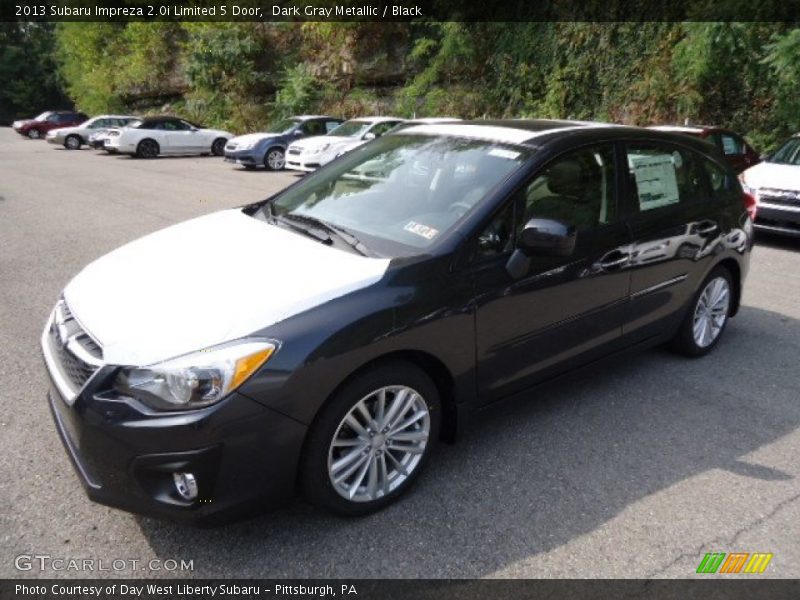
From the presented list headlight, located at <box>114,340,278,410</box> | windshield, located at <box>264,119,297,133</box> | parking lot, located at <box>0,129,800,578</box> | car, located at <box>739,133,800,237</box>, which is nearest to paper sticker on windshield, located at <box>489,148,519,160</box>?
parking lot, located at <box>0,129,800,578</box>

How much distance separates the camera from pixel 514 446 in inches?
137

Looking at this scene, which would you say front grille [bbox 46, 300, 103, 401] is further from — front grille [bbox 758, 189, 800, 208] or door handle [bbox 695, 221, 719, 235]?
front grille [bbox 758, 189, 800, 208]

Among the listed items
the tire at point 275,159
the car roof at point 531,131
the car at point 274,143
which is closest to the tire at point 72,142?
the car at point 274,143

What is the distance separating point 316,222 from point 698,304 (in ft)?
9.09

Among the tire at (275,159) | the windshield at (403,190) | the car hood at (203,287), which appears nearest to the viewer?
the car hood at (203,287)

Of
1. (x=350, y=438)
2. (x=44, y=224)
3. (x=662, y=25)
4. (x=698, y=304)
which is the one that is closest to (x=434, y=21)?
(x=662, y=25)

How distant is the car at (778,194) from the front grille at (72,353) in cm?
820

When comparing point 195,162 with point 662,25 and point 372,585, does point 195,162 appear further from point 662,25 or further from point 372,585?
point 372,585

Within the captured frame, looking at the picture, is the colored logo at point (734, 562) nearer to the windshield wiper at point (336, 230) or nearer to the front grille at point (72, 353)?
the windshield wiper at point (336, 230)

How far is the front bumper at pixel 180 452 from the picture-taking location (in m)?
2.37

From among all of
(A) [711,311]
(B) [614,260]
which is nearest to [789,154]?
(A) [711,311]

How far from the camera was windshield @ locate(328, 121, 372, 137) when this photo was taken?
17125 mm

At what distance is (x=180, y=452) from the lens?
2.36 metres

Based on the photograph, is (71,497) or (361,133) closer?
(71,497)
